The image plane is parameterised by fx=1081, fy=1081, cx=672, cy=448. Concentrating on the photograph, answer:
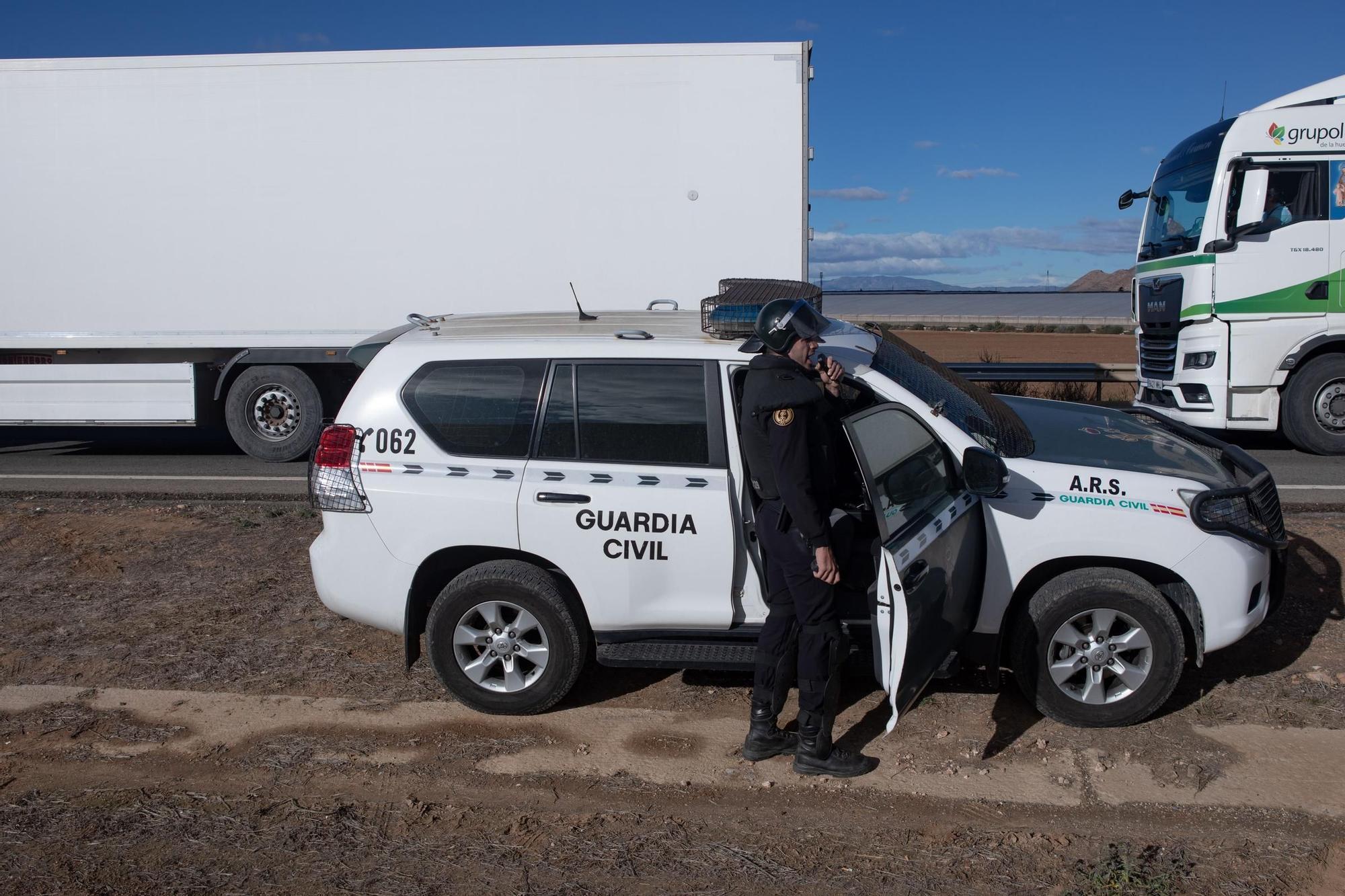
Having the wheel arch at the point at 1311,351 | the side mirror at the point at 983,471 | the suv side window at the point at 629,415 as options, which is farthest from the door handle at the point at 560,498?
the wheel arch at the point at 1311,351

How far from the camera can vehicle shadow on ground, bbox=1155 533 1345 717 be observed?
201 inches

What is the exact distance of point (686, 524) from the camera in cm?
458

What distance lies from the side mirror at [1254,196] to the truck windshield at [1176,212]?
0.32 metres

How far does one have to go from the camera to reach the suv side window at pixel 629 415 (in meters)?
4.71

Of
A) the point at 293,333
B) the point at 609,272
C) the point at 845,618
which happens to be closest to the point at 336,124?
the point at 293,333

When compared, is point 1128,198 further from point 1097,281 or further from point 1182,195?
point 1097,281

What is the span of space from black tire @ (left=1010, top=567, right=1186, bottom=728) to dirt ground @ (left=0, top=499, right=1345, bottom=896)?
128 mm

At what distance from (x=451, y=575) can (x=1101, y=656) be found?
9.45 ft

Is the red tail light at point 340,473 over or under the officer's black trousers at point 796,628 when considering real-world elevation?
over

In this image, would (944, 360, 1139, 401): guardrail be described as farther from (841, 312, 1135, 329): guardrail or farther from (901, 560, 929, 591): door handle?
(841, 312, 1135, 329): guardrail

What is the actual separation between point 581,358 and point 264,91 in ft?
24.2

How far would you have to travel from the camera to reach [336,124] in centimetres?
1054

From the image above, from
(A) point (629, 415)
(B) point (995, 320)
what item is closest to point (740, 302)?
(A) point (629, 415)

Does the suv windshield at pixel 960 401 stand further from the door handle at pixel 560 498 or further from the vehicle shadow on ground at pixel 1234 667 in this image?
the door handle at pixel 560 498
